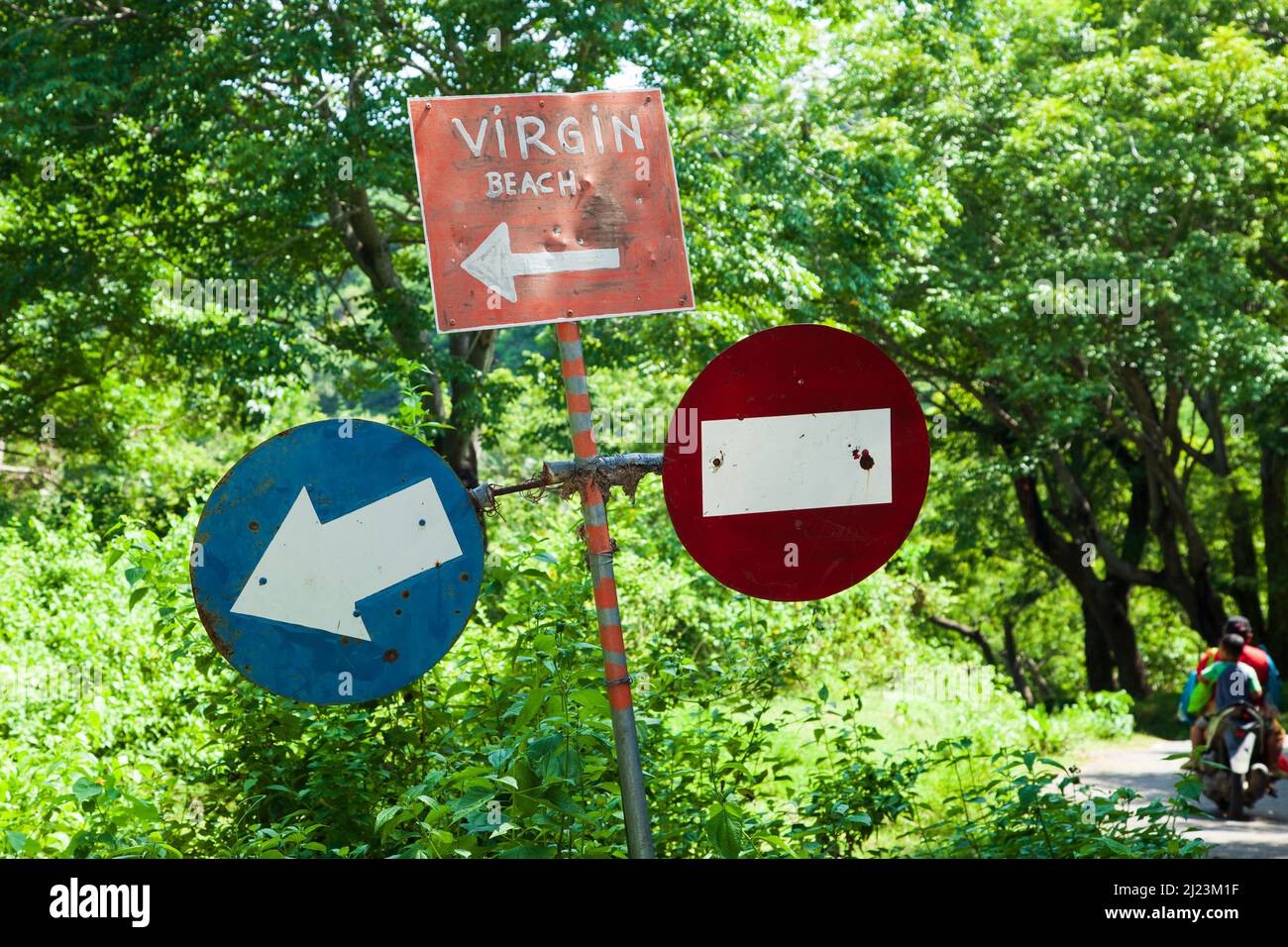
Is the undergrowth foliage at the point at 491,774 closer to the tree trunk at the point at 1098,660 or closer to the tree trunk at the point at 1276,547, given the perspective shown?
the tree trunk at the point at 1276,547

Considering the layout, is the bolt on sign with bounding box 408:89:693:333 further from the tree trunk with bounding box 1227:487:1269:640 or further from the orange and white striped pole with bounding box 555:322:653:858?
the tree trunk with bounding box 1227:487:1269:640

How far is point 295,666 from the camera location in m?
2.57

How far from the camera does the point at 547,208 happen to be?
2.80 m

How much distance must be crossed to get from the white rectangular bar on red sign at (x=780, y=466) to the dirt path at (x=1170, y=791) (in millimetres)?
4038

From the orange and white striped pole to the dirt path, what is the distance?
4027mm

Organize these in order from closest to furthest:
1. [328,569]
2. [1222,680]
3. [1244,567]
A: [328,569] → [1222,680] → [1244,567]

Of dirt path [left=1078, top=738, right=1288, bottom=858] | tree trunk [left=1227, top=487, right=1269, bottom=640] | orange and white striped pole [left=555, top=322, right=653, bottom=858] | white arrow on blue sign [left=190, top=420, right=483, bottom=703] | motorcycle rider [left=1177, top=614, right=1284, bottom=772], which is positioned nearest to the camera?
→ white arrow on blue sign [left=190, top=420, right=483, bottom=703]

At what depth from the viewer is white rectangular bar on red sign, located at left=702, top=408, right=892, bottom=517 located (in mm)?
2652

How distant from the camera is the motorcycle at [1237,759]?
30.9ft

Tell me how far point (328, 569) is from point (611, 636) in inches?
23.2

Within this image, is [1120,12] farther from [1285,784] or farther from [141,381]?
[141,381]

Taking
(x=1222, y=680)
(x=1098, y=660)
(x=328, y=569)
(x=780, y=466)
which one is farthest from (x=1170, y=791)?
(x=1098, y=660)

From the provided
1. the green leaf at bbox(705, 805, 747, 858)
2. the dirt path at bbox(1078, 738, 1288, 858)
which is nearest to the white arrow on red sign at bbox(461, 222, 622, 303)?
the green leaf at bbox(705, 805, 747, 858)

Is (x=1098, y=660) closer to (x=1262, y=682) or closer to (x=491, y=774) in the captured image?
(x=1262, y=682)
